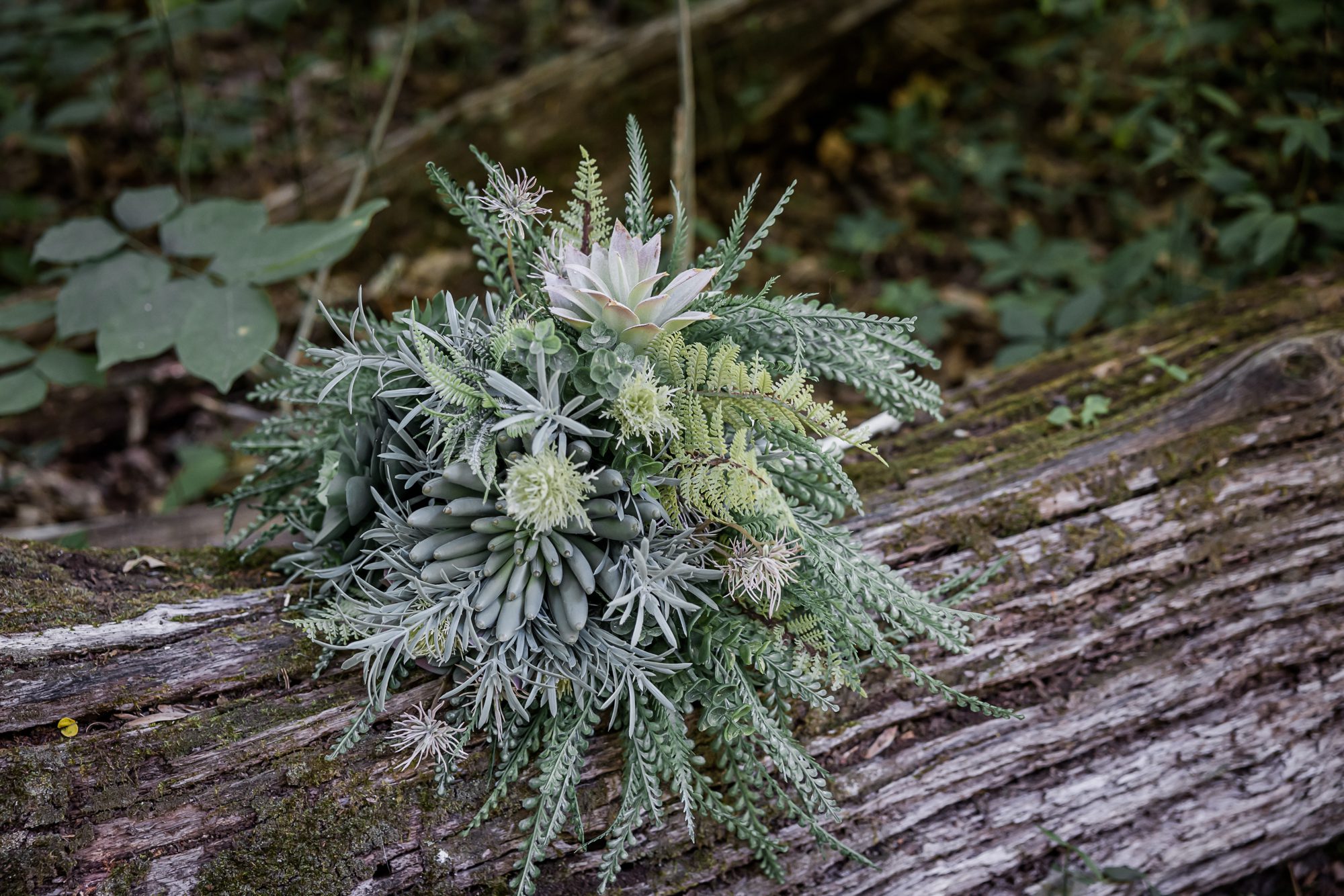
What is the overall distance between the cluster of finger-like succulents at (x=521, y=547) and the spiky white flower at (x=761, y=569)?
0.15 meters

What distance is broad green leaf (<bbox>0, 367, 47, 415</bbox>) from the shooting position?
1.99 metres

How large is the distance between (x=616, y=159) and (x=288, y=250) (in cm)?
184

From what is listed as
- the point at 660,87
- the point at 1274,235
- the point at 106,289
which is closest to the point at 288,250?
the point at 106,289

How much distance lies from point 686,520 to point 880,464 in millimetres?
688

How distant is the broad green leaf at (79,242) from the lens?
80.6 inches

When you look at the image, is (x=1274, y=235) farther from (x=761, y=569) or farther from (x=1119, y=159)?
(x=761, y=569)

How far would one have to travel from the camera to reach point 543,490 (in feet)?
3.77

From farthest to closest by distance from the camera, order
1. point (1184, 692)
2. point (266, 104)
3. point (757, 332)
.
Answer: point (266, 104), point (1184, 692), point (757, 332)

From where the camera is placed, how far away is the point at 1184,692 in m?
1.71

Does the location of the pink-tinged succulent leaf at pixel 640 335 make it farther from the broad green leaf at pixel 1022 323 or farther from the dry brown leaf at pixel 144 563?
the broad green leaf at pixel 1022 323

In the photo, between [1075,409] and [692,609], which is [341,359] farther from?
[1075,409]

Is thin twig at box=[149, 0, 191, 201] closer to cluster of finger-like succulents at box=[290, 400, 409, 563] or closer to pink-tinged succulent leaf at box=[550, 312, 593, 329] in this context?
cluster of finger-like succulents at box=[290, 400, 409, 563]

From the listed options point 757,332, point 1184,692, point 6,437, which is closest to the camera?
point 757,332

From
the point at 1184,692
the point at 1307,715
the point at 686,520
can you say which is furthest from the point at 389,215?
the point at 1307,715
